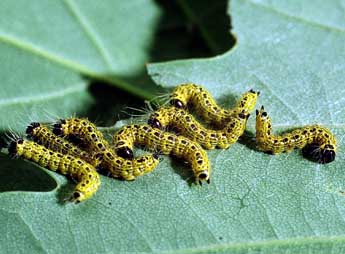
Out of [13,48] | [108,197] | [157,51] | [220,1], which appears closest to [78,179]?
[108,197]

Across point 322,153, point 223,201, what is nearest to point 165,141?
point 223,201

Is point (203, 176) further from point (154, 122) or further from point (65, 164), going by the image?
point (65, 164)

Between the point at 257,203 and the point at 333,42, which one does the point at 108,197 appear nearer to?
the point at 257,203

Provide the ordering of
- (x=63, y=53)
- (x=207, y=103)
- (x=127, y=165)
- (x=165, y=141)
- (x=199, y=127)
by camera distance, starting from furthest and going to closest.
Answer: (x=63, y=53)
(x=207, y=103)
(x=199, y=127)
(x=165, y=141)
(x=127, y=165)

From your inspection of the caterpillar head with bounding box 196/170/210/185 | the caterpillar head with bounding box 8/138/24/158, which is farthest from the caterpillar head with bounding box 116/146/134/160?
the caterpillar head with bounding box 8/138/24/158

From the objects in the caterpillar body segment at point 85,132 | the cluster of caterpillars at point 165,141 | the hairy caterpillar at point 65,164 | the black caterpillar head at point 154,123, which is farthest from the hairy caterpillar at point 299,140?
the hairy caterpillar at point 65,164

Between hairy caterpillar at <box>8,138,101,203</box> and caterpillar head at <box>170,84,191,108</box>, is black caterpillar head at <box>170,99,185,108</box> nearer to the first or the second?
caterpillar head at <box>170,84,191,108</box>
